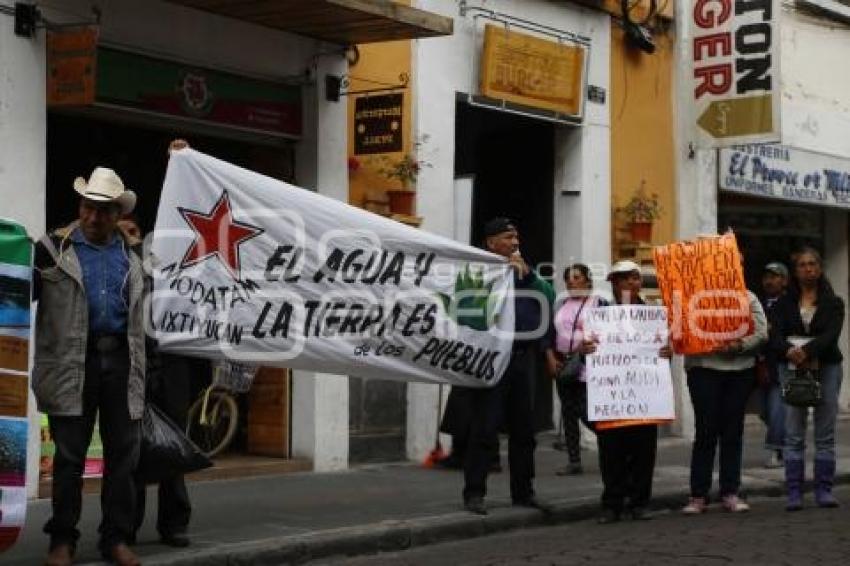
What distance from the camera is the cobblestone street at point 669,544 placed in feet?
24.8

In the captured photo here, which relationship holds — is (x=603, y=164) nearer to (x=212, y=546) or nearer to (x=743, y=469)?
(x=743, y=469)

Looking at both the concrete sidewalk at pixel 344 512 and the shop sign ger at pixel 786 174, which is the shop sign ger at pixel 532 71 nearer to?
the shop sign ger at pixel 786 174

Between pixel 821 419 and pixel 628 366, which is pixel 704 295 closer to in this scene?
pixel 628 366

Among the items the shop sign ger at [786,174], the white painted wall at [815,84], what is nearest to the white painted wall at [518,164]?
the shop sign ger at [786,174]

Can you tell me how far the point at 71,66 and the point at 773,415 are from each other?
23.7 feet

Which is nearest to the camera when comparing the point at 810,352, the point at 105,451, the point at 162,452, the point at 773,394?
the point at 105,451

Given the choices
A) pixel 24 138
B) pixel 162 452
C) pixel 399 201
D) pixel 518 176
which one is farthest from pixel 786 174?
pixel 162 452

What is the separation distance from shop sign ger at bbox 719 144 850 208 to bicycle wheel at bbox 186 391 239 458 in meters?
7.51

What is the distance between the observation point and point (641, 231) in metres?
14.9

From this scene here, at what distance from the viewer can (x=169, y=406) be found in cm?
746

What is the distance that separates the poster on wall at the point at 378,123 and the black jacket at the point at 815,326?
371cm

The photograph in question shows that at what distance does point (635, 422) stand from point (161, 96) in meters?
4.50

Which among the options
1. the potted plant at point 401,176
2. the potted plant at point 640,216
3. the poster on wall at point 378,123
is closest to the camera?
the poster on wall at point 378,123

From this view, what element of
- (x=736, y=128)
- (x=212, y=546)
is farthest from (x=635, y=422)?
(x=736, y=128)
